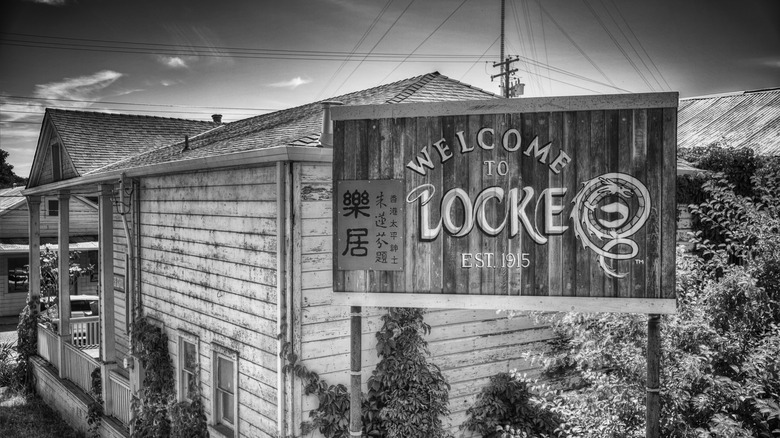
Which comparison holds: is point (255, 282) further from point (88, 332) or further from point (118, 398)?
point (88, 332)

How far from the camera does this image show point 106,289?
1102 centimetres

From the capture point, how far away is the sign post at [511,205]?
13.3 ft

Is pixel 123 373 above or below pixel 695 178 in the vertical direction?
below

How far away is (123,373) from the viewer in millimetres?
11695

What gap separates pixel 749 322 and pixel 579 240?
2.14 metres

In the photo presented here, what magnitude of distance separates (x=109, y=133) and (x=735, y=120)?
21611 mm

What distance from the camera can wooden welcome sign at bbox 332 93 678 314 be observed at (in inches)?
159

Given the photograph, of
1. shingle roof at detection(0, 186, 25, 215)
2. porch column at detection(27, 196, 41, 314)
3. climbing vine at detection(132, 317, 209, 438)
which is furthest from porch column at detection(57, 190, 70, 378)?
shingle roof at detection(0, 186, 25, 215)

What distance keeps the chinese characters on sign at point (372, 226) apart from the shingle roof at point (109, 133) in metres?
12.3

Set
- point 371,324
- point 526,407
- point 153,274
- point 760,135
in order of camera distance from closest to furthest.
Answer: point 371,324 < point 526,407 < point 153,274 < point 760,135

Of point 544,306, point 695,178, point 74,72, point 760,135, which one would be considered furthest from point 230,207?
point 74,72

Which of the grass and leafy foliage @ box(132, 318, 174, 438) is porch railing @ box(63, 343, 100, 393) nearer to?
the grass

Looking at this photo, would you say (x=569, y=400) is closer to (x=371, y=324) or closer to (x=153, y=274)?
(x=371, y=324)

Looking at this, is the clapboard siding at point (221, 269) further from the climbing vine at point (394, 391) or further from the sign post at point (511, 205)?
the sign post at point (511, 205)
